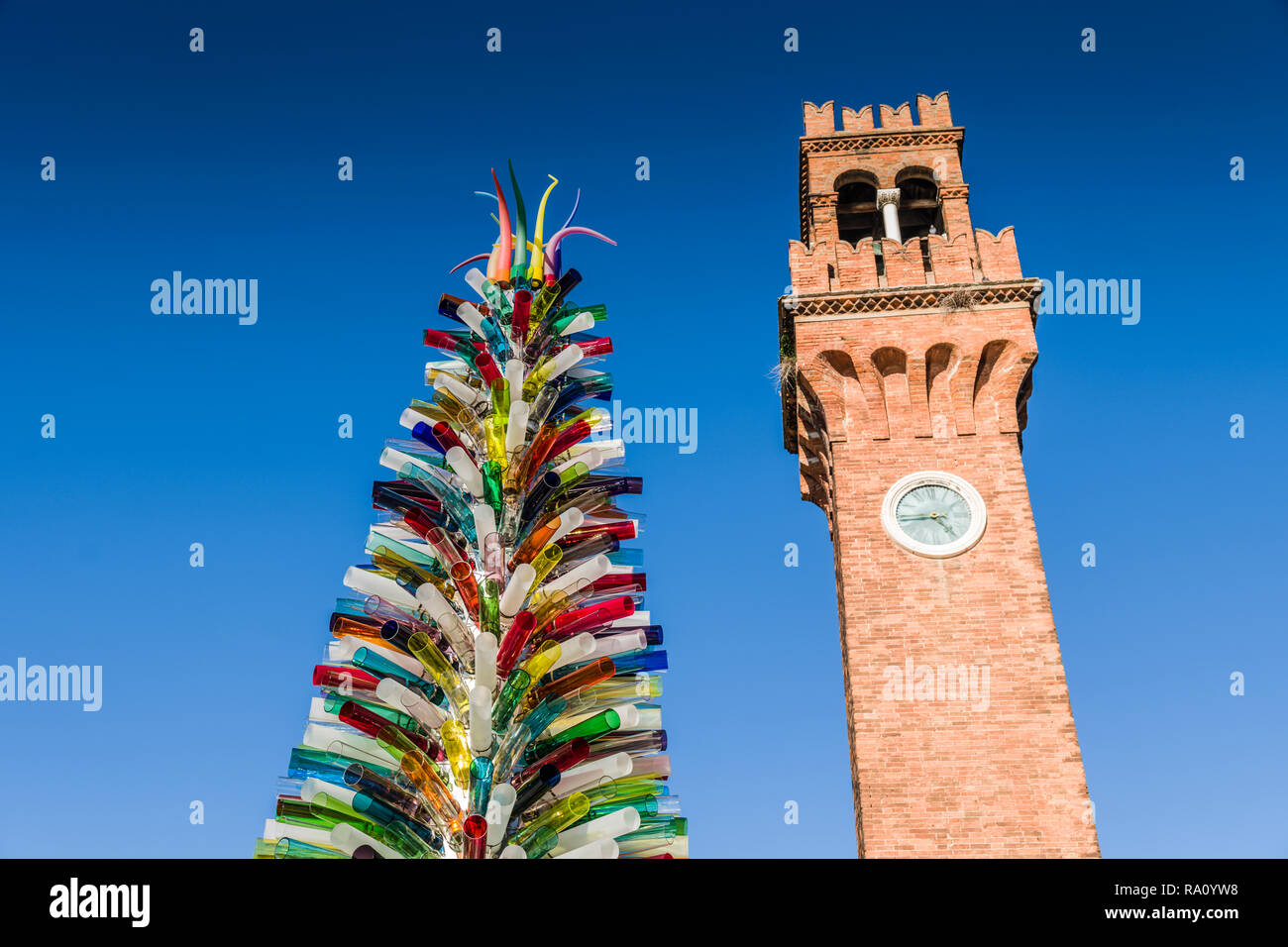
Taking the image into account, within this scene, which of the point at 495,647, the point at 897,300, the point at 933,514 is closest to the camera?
the point at 495,647

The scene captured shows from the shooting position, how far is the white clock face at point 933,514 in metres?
18.6

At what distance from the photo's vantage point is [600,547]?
10852 millimetres

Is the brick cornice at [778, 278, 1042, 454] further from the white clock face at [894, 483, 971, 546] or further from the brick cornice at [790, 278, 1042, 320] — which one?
the white clock face at [894, 483, 971, 546]

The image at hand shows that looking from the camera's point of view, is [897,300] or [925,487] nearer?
[925,487]

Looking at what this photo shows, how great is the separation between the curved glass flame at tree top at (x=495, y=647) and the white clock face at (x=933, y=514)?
318 inches

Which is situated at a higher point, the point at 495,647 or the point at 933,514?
the point at 933,514

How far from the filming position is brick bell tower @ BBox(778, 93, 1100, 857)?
16.3m

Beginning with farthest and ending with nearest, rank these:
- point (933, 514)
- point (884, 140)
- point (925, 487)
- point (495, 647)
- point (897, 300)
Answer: point (884, 140), point (897, 300), point (925, 487), point (933, 514), point (495, 647)

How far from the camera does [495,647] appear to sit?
29.7ft

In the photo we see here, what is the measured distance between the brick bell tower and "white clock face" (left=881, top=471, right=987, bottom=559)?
35 mm

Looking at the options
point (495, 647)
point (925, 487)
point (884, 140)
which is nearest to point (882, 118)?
point (884, 140)

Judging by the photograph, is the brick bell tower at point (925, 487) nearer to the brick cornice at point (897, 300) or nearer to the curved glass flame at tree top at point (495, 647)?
the brick cornice at point (897, 300)

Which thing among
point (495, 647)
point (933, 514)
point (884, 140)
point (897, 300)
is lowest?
point (495, 647)

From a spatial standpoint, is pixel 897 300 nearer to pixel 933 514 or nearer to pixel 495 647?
pixel 933 514
